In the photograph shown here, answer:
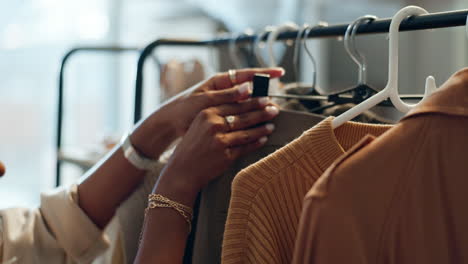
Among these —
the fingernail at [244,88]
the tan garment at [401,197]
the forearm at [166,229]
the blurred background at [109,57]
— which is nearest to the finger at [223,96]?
the fingernail at [244,88]

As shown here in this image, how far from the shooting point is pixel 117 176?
747mm

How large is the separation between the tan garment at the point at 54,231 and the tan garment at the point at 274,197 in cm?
38

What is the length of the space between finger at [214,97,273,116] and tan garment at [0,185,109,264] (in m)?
0.30

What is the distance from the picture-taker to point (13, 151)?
2.58 meters

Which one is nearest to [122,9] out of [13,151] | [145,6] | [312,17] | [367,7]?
[145,6]

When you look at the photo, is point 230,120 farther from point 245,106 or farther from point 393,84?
point 393,84

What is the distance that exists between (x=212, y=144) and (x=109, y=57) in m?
2.72

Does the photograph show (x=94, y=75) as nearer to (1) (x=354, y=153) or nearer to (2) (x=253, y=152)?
(2) (x=253, y=152)

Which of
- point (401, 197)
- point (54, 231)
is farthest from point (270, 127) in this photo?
point (54, 231)

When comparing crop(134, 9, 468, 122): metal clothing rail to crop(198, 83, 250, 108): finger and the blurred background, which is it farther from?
the blurred background

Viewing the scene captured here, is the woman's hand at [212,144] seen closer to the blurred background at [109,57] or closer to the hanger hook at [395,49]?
the hanger hook at [395,49]

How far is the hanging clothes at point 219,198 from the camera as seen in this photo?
627 millimetres

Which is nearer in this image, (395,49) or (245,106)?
(395,49)

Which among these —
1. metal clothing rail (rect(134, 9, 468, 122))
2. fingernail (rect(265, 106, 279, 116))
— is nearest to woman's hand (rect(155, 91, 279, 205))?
fingernail (rect(265, 106, 279, 116))
